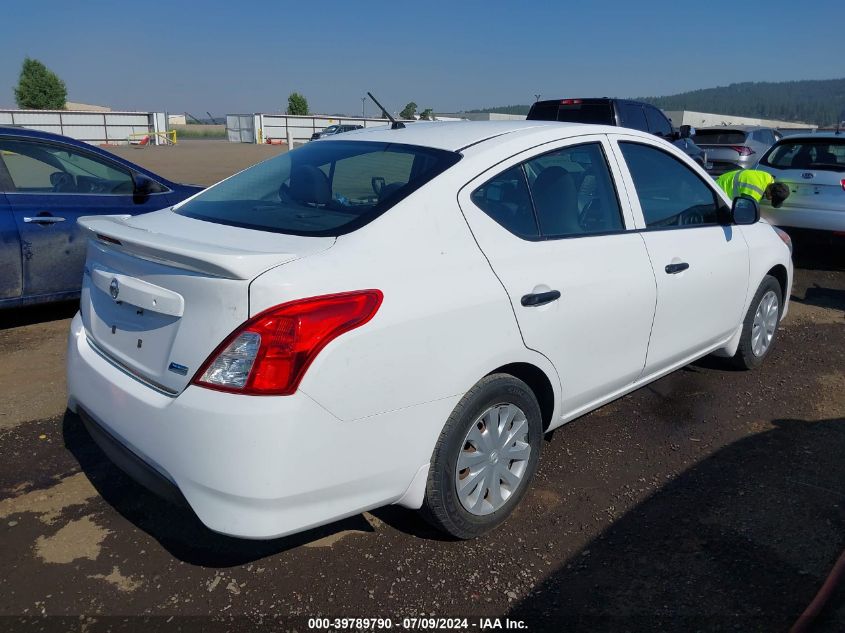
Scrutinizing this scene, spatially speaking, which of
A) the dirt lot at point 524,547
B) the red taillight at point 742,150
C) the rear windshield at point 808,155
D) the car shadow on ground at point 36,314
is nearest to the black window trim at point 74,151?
the car shadow on ground at point 36,314

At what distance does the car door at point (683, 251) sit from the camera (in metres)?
3.48

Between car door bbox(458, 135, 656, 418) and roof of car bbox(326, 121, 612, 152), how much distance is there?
0.57 ft

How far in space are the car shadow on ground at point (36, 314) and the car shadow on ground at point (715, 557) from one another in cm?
494

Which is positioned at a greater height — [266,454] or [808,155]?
[808,155]

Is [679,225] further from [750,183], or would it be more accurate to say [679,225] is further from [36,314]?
[36,314]

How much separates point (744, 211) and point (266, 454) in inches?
131

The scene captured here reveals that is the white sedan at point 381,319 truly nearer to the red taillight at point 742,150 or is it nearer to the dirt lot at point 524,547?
the dirt lot at point 524,547

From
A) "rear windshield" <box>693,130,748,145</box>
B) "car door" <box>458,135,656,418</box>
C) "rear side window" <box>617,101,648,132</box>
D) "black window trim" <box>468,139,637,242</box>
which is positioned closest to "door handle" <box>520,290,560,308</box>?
"car door" <box>458,135,656,418</box>

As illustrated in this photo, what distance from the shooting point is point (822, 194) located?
768 cm

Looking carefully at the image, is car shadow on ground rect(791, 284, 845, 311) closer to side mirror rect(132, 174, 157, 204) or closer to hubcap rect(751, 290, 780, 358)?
hubcap rect(751, 290, 780, 358)

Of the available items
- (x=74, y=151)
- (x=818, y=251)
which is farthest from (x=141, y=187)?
(x=818, y=251)

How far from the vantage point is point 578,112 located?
38.5 ft

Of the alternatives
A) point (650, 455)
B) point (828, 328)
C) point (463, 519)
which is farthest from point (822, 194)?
point (463, 519)

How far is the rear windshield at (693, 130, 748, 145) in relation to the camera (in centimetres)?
1561
